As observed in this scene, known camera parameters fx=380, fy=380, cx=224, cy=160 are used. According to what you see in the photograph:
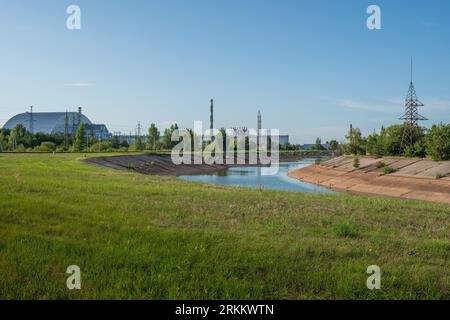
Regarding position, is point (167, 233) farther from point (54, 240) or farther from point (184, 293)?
point (184, 293)

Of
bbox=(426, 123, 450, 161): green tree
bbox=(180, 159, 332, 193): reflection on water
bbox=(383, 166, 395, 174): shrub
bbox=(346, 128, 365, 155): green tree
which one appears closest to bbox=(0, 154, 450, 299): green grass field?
bbox=(180, 159, 332, 193): reflection on water

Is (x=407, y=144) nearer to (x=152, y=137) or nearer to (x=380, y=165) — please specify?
(x=380, y=165)

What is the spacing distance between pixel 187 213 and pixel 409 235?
767 centimetres

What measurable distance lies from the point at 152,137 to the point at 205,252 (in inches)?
6023

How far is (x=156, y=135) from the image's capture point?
531 ft

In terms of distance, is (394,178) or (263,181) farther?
(263,181)

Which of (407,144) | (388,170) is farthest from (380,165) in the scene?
(407,144)

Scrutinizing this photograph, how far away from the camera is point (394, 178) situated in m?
54.0

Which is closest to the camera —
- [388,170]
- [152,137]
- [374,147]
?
[388,170]

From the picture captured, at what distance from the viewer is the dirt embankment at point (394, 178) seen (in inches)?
1736

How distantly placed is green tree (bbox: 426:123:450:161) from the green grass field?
50219mm

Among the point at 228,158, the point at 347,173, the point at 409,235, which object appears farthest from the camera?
the point at 228,158

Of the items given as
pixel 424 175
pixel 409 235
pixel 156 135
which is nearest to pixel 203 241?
pixel 409 235

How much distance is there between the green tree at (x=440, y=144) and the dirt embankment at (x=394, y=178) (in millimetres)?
1667
